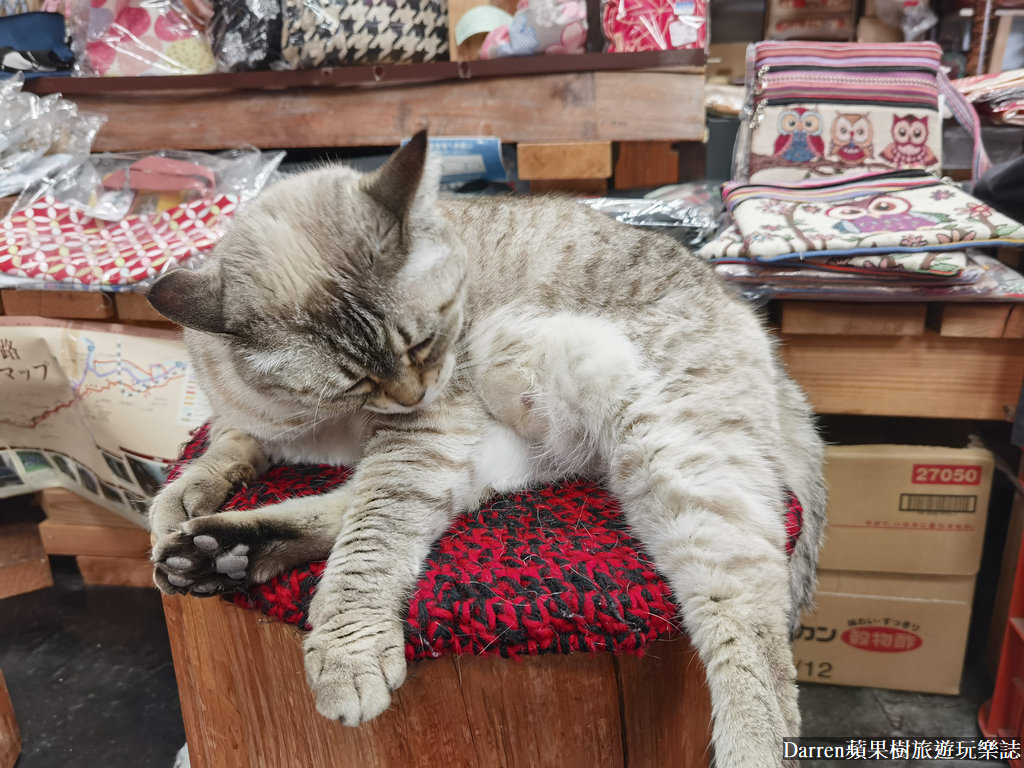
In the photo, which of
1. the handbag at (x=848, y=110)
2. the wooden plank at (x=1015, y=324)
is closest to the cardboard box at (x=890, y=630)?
the wooden plank at (x=1015, y=324)

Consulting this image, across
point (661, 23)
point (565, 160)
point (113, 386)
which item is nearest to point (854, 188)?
point (661, 23)

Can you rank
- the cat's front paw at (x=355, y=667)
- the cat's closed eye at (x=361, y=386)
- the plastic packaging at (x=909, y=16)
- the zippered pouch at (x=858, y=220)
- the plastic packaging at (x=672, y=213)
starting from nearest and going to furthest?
the cat's front paw at (x=355, y=667) → the cat's closed eye at (x=361, y=386) → the zippered pouch at (x=858, y=220) → the plastic packaging at (x=672, y=213) → the plastic packaging at (x=909, y=16)

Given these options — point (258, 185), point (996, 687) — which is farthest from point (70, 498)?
point (996, 687)

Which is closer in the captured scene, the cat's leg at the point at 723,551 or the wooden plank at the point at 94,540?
the cat's leg at the point at 723,551

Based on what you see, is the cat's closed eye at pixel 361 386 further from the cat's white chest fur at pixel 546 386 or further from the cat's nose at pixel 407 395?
the cat's white chest fur at pixel 546 386

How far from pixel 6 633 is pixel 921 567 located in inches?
119

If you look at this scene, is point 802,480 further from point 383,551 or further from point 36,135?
point 36,135

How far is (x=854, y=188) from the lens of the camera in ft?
6.48

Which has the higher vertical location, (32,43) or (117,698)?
(32,43)

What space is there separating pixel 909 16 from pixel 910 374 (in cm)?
137

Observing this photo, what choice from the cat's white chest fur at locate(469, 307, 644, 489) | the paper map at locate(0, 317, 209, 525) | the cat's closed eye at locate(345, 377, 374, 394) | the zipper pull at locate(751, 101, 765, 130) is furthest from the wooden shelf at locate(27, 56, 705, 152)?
the cat's closed eye at locate(345, 377, 374, 394)

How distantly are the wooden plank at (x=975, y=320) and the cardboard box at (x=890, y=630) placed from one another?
0.76 metres

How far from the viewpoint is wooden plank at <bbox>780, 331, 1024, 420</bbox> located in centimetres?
188

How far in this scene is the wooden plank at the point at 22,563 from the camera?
2.61 meters
